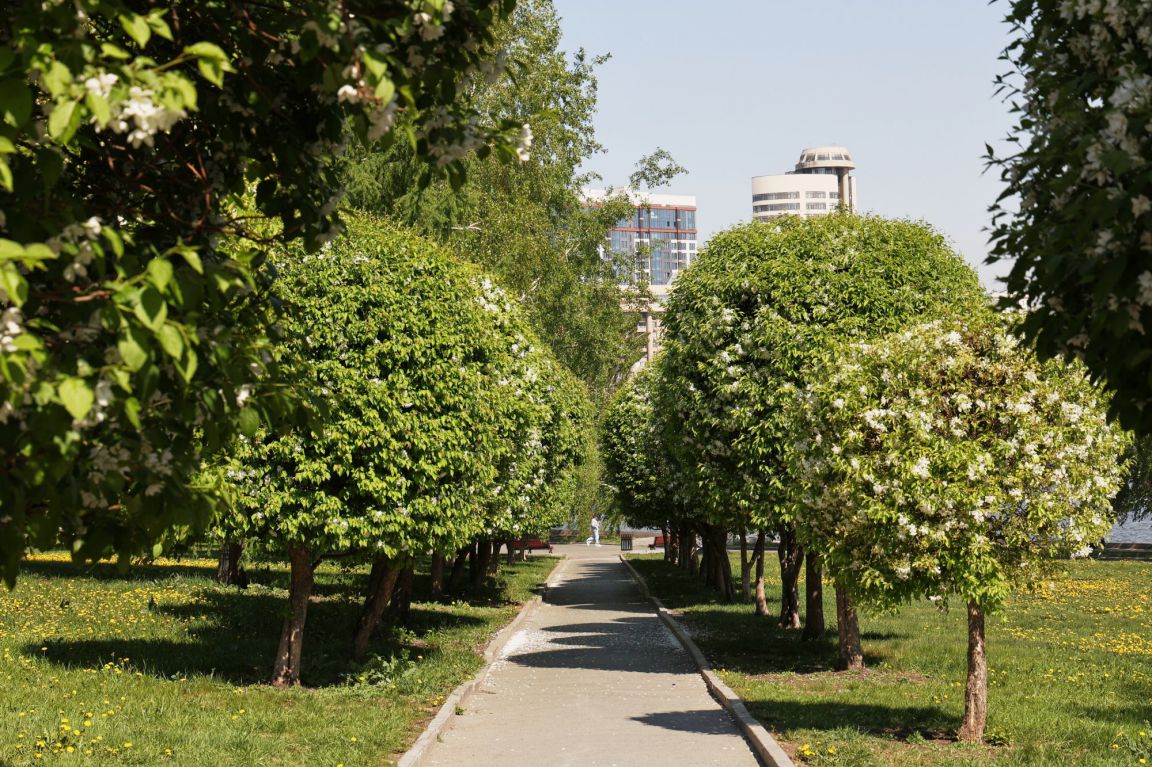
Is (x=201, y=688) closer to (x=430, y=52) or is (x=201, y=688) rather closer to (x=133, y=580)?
(x=430, y=52)

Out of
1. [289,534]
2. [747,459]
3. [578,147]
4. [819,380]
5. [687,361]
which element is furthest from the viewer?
[578,147]

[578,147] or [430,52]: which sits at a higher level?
[578,147]

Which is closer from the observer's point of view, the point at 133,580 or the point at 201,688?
the point at 201,688

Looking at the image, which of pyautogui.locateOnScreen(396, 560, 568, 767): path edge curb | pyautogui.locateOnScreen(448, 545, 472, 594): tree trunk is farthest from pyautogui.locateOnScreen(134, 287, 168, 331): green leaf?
pyautogui.locateOnScreen(448, 545, 472, 594): tree trunk

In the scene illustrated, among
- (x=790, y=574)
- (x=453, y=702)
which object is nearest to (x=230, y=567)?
(x=790, y=574)

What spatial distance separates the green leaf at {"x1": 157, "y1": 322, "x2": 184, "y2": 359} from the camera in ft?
11.6

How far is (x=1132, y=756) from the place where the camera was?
10922 millimetres

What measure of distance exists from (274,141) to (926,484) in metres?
8.71

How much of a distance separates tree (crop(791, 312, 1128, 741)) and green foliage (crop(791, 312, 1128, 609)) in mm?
14

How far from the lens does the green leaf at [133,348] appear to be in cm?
354

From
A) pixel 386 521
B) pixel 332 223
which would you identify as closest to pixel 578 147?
pixel 386 521

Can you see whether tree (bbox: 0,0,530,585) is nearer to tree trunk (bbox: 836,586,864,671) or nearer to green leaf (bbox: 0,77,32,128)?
green leaf (bbox: 0,77,32,128)

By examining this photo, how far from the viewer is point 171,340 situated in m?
3.57

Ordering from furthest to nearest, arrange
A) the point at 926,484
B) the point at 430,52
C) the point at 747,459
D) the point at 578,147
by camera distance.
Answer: the point at 578,147, the point at 747,459, the point at 926,484, the point at 430,52
